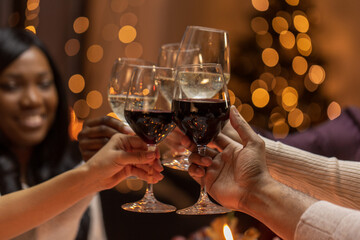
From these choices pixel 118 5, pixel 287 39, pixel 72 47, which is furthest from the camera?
pixel 118 5

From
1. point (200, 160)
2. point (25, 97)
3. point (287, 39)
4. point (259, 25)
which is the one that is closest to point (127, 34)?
point (259, 25)

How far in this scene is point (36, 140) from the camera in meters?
2.35

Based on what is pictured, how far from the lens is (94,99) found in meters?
5.09

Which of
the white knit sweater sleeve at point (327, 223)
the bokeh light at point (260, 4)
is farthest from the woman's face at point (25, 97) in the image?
the bokeh light at point (260, 4)

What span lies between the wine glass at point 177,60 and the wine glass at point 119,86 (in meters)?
0.12

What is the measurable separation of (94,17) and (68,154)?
2785 mm

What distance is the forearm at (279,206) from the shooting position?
1084mm

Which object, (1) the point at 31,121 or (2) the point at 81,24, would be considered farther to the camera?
(2) the point at 81,24

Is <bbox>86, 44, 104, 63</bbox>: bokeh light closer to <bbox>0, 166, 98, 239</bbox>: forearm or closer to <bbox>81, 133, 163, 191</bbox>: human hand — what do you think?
<bbox>0, 166, 98, 239</bbox>: forearm

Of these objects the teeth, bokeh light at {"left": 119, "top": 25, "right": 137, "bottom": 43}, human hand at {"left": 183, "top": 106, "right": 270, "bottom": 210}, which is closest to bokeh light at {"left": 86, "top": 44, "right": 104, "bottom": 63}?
bokeh light at {"left": 119, "top": 25, "right": 137, "bottom": 43}

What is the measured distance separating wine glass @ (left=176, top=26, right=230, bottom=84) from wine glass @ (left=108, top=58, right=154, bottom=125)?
17 cm

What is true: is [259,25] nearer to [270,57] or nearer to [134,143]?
[270,57]

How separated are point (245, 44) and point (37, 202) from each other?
2719 mm

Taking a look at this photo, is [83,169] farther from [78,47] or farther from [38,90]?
[78,47]
